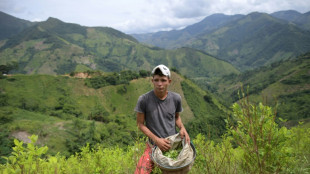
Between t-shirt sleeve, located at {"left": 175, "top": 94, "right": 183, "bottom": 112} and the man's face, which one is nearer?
the man's face

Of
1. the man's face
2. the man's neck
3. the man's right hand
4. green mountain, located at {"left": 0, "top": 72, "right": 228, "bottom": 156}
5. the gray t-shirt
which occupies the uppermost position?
the man's face

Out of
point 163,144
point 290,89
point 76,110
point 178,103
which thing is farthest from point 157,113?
point 290,89

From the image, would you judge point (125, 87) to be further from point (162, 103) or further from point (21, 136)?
point (162, 103)

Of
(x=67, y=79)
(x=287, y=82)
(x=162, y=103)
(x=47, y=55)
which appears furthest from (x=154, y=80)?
(x=47, y=55)

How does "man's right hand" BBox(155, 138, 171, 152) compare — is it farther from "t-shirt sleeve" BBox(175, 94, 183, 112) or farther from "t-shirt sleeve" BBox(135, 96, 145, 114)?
"t-shirt sleeve" BBox(175, 94, 183, 112)

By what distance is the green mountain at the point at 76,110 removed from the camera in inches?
1656

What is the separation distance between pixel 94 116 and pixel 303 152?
226ft

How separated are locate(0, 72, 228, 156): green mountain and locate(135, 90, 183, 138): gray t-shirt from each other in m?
36.2

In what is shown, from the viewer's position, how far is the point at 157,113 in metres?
3.39

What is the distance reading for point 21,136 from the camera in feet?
126

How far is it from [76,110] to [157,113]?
237 feet

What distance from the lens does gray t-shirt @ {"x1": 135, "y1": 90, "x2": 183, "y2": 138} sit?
Result: 3359 mm

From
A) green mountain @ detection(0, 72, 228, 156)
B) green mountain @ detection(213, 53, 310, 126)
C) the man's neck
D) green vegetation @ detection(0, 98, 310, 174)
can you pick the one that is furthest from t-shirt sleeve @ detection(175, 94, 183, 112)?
green mountain @ detection(213, 53, 310, 126)

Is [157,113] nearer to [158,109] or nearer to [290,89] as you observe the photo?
[158,109]
